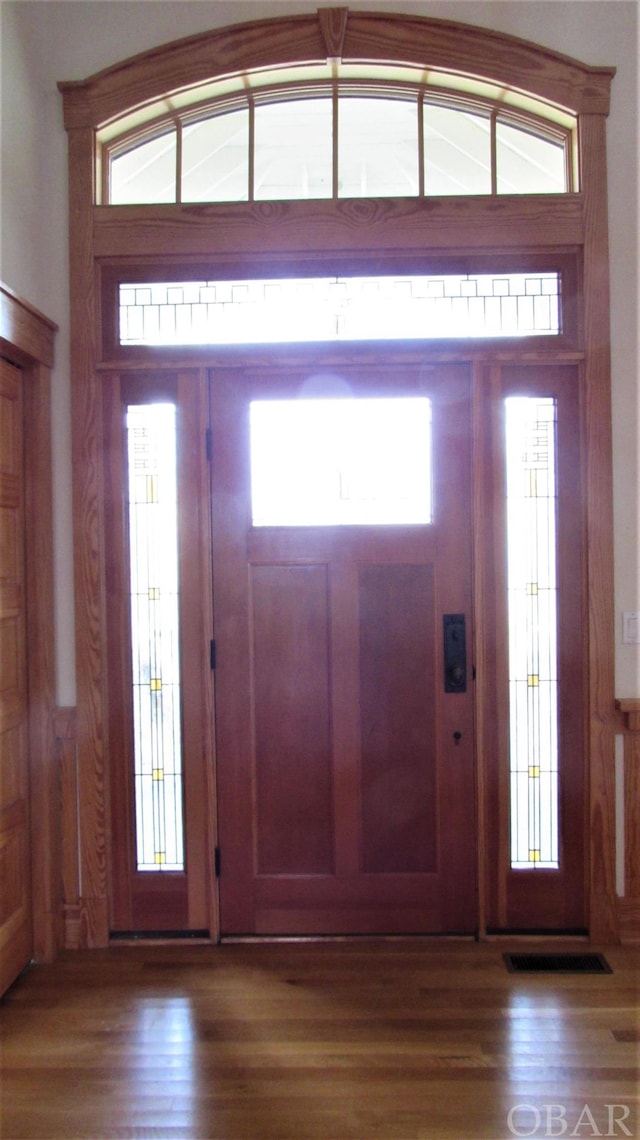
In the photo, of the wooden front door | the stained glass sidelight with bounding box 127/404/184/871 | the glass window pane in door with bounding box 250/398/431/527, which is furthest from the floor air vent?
the wooden front door

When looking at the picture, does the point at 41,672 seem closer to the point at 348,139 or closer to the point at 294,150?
the point at 294,150

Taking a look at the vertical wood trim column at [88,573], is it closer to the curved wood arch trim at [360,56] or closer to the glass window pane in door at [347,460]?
the curved wood arch trim at [360,56]

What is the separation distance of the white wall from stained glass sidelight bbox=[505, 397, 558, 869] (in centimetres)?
25

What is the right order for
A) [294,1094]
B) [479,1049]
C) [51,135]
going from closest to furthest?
[294,1094] < [479,1049] < [51,135]

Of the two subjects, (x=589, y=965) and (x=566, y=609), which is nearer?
(x=589, y=965)

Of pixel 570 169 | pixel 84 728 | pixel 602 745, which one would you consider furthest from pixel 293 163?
pixel 602 745

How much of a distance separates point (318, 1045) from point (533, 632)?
1.60 meters

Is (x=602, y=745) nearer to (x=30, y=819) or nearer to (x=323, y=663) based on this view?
(x=323, y=663)

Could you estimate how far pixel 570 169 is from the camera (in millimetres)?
3104

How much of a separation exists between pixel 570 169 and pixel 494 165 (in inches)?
11.5

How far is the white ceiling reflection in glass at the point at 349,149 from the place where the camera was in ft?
10.2

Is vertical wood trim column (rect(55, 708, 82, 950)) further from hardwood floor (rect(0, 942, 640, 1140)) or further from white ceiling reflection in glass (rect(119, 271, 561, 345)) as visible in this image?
white ceiling reflection in glass (rect(119, 271, 561, 345))

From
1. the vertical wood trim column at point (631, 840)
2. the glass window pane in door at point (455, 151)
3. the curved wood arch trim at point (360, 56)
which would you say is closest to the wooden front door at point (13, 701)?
the curved wood arch trim at point (360, 56)

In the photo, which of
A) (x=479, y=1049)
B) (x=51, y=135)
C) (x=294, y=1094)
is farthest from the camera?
(x=51, y=135)
